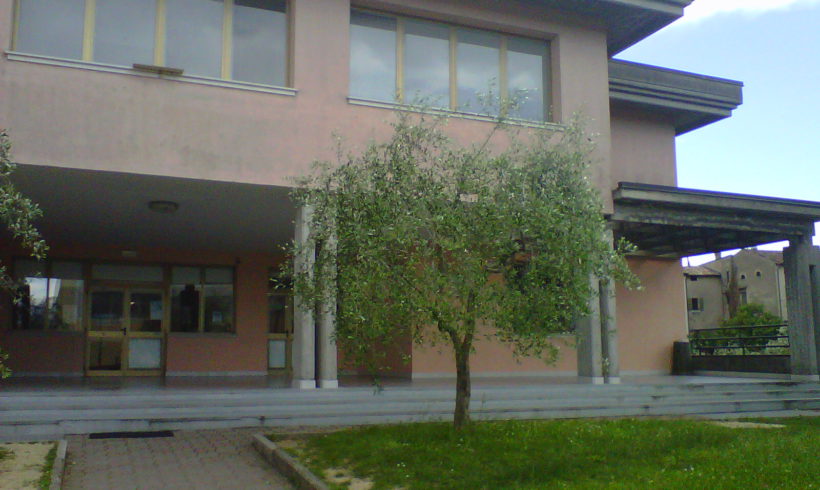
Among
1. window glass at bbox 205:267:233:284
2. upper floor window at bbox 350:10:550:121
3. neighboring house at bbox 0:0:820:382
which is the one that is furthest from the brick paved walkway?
window glass at bbox 205:267:233:284

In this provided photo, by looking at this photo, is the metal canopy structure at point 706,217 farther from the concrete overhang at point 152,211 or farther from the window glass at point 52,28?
the window glass at point 52,28

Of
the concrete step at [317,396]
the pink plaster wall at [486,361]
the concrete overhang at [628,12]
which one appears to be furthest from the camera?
the pink plaster wall at [486,361]

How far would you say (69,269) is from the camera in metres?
16.9

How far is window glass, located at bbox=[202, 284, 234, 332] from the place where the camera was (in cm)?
1790

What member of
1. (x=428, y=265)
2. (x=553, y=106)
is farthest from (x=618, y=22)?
(x=428, y=265)

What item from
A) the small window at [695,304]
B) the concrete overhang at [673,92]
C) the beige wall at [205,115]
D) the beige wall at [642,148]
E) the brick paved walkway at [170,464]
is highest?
the concrete overhang at [673,92]

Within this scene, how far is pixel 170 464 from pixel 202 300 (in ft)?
32.7

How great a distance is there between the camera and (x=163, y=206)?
42.6ft

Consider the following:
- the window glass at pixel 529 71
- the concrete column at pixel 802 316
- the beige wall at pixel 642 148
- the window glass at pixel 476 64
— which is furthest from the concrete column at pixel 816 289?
the window glass at pixel 476 64

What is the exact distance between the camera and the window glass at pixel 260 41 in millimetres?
11922

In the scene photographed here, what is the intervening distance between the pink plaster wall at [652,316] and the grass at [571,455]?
8.01 meters

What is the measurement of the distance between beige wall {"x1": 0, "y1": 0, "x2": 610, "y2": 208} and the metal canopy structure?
218cm

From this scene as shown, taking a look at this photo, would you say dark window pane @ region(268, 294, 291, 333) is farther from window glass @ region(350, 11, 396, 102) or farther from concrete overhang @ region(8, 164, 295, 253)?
window glass @ region(350, 11, 396, 102)

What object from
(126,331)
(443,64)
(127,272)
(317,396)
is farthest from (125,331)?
(443,64)
